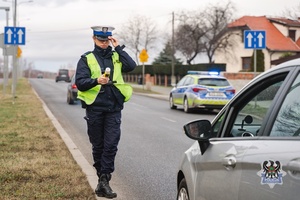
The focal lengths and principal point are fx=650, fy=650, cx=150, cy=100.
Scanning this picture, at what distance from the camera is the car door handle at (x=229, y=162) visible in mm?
3972

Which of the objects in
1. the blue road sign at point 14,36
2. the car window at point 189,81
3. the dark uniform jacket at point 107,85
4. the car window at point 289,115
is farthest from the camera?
the blue road sign at point 14,36

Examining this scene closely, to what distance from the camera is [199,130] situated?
4.59 metres

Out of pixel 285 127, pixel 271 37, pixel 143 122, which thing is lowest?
pixel 143 122

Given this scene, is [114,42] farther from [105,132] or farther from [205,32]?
[205,32]

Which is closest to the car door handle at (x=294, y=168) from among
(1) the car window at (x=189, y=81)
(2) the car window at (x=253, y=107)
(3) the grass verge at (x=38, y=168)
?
(2) the car window at (x=253, y=107)

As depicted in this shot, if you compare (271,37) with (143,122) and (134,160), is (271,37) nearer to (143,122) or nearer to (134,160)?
(143,122)

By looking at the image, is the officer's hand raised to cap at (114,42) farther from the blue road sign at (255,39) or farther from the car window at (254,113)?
the blue road sign at (255,39)

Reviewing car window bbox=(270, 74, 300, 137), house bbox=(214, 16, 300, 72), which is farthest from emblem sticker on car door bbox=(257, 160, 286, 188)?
house bbox=(214, 16, 300, 72)

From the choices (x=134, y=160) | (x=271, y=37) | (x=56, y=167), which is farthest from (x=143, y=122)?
(x=271, y=37)

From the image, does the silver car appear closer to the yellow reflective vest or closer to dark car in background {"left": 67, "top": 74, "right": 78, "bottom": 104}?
the yellow reflective vest

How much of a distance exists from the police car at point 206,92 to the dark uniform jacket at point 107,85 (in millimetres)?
16478

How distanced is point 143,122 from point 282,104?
631 inches

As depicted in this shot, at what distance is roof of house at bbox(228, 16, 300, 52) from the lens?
2559 inches

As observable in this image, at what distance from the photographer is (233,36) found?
6975 centimetres
